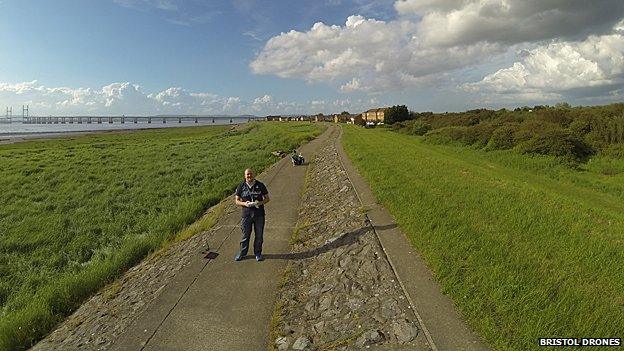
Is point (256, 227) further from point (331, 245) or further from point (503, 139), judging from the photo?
point (503, 139)

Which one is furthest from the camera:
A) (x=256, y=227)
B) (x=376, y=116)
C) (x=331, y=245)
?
(x=376, y=116)

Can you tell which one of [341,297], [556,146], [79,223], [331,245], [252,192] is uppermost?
[556,146]

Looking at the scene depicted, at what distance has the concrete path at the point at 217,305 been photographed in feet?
16.8

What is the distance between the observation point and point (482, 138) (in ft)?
110

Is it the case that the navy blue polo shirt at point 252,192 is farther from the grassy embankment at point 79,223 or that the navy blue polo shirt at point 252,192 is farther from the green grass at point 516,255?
the grassy embankment at point 79,223

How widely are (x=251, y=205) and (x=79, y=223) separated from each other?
10.3 metres

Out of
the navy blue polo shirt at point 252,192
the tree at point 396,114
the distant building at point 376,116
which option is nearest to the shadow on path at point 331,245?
the navy blue polo shirt at point 252,192

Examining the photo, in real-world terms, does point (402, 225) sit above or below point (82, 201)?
above

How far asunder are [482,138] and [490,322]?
107 ft

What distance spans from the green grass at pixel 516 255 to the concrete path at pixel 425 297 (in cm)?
14

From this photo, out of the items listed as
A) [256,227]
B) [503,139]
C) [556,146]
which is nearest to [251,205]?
[256,227]

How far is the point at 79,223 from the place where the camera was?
14.0 m

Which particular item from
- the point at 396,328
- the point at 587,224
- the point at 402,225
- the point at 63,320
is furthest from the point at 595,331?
the point at 63,320

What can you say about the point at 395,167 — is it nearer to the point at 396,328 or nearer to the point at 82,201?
the point at 396,328
